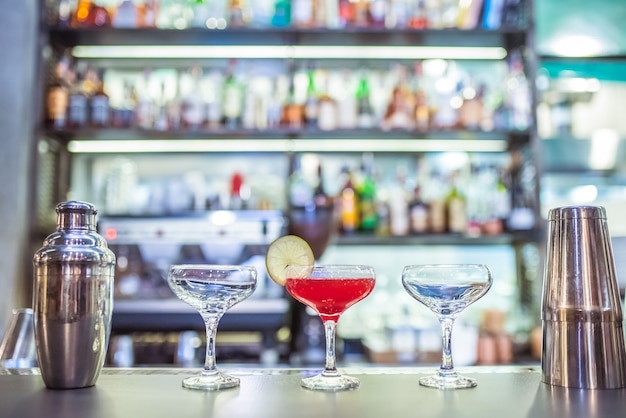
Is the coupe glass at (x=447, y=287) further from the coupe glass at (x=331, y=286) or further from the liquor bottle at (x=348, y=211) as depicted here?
the liquor bottle at (x=348, y=211)

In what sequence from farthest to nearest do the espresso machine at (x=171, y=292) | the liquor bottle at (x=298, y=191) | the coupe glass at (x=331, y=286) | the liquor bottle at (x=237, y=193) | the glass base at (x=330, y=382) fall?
the liquor bottle at (x=237, y=193)
the liquor bottle at (x=298, y=191)
the espresso machine at (x=171, y=292)
the coupe glass at (x=331, y=286)
the glass base at (x=330, y=382)

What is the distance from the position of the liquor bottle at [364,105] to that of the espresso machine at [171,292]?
502 millimetres

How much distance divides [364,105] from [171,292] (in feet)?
3.47

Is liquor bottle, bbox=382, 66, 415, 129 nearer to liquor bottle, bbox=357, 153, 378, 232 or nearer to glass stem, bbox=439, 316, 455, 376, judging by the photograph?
liquor bottle, bbox=357, 153, 378, 232

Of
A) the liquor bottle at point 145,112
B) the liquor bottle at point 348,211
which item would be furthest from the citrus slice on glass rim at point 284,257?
the liquor bottle at point 145,112

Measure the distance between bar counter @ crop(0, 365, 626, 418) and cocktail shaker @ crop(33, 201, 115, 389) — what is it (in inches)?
1.0

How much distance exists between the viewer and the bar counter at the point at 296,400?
584 millimetres

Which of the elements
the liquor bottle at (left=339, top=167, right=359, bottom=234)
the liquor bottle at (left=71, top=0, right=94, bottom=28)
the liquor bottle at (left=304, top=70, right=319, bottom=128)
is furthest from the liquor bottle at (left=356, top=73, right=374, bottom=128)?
the liquor bottle at (left=71, top=0, right=94, bottom=28)

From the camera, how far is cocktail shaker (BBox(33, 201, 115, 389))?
72 cm

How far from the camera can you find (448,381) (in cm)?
75

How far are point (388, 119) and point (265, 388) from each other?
1.93 m

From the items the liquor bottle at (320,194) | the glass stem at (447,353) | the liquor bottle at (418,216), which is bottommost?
the glass stem at (447,353)

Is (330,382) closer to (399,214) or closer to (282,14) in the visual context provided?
(399,214)

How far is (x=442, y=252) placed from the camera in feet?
8.98
